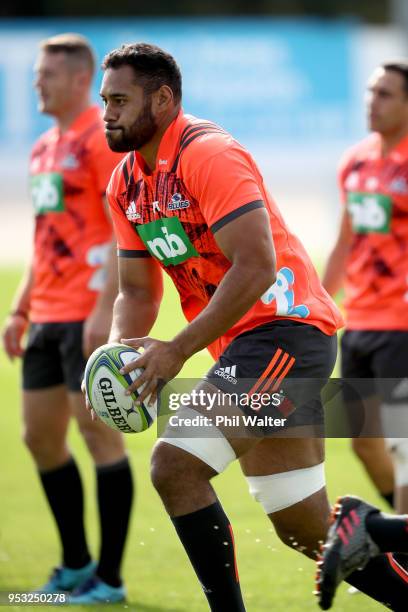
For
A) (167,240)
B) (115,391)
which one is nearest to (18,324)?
(167,240)

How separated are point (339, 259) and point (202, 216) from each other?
2.41 m

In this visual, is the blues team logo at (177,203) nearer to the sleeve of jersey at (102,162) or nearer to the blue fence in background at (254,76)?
the sleeve of jersey at (102,162)

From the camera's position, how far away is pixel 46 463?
594cm

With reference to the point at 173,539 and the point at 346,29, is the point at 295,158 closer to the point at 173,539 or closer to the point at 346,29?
the point at 346,29

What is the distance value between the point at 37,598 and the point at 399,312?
2481 millimetres

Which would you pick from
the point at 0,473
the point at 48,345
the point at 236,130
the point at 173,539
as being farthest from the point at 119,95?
the point at 236,130

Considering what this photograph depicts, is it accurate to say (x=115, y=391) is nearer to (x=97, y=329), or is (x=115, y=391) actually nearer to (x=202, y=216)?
(x=202, y=216)

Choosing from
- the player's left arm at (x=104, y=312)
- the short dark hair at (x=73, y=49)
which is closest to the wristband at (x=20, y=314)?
the player's left arm at (x=104, y=312)

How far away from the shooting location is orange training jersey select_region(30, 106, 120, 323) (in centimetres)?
601

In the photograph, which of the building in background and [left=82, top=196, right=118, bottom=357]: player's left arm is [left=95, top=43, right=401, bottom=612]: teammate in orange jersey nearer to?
[left=82, top=196, right=118, bottom=357]: player's left arm

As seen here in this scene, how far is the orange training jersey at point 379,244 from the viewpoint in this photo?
644 cm

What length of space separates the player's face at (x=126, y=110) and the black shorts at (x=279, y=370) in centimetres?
82

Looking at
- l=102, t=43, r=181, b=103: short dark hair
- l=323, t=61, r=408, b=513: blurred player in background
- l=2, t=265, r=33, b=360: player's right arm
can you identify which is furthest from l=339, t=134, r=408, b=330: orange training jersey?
l=102, t=43, r=181, b=103: short dark hair

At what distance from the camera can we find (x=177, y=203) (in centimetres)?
428
